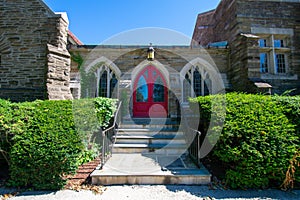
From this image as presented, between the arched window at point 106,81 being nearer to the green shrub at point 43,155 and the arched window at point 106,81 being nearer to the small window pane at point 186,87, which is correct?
the small window pane at point 186,87

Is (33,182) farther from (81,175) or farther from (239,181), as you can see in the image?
(239,181)

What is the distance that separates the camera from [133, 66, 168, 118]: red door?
793 centimetres

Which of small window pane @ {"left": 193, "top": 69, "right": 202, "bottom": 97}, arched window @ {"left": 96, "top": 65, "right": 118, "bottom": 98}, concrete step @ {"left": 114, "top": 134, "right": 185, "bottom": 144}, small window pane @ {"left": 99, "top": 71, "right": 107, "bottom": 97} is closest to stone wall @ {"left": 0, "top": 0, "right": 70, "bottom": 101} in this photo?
arched window @ {"left": 96, "top": 65, "right": 118, "bottom": 98}

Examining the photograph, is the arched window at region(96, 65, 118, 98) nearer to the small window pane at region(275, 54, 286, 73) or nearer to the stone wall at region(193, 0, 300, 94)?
the stone wall at region(193, 0, 300, 94)

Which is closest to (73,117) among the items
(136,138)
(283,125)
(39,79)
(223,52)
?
(136,138)

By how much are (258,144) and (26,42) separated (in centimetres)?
849

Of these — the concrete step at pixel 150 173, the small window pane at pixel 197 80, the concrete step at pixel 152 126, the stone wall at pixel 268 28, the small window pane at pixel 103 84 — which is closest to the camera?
the concrete step at pixel 150 173

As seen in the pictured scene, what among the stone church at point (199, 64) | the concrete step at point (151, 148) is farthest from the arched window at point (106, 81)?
the concrete step at point (151, 148)

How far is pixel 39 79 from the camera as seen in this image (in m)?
6.51

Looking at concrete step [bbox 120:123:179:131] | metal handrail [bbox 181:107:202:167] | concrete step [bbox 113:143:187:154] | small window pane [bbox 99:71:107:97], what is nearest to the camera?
metal handrail [bbox 181:107:202:167]

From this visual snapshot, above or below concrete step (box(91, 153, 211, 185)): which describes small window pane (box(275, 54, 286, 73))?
above

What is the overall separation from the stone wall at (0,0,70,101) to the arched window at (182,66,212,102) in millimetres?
5737

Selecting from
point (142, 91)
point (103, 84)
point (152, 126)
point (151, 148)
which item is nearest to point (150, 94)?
point (142, 91)

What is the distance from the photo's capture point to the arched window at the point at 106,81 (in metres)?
8.05
